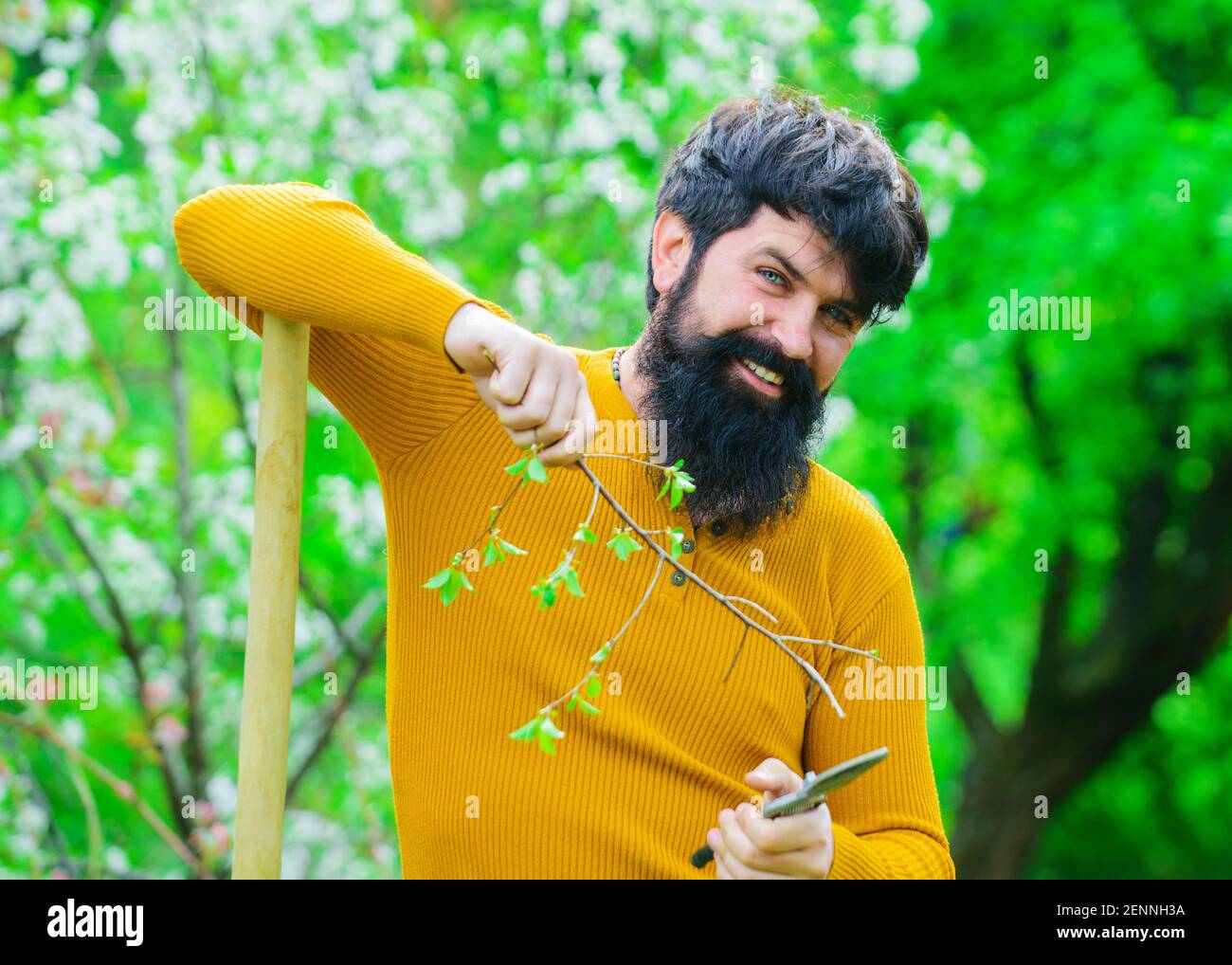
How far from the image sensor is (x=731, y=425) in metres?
2.21

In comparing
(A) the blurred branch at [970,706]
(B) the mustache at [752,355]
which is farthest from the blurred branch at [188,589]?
(A) the blurred branch at [970,706]

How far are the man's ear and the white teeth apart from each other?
0.21 meters

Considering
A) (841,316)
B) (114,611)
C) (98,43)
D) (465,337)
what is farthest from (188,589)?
(465,337)

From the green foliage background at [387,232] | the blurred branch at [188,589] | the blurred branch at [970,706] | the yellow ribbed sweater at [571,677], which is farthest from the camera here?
the blurred branch at [970,706]

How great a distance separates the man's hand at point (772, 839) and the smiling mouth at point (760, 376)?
2.33 ft

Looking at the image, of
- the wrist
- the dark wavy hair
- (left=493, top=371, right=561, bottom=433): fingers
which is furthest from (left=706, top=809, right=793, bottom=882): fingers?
the dark wavy hair

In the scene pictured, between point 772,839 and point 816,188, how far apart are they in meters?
1.04

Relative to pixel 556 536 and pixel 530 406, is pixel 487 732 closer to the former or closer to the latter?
pixel 556 536

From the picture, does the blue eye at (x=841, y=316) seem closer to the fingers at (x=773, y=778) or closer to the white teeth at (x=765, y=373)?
the white teeth at (x=765, y=373)

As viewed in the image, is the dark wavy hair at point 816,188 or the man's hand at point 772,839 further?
the dark wavy hair at point 816,188

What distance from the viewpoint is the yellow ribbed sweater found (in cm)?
202

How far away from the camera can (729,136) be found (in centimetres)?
232

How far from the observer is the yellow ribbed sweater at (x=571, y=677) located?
202cm

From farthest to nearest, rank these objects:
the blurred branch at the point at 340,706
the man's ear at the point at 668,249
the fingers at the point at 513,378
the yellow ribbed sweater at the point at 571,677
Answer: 1. the blurred branch at the point at 340,706
2. the man's ear at the point at 668,249
3. the yellow ribbed sweater at the point at 571,677
4. the fingers at the point at 513,378
